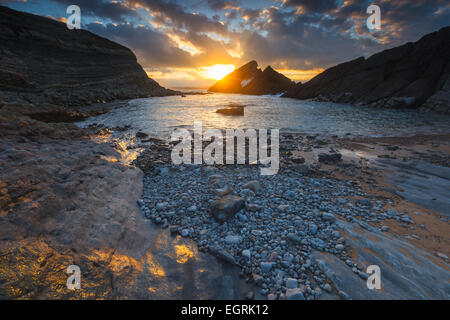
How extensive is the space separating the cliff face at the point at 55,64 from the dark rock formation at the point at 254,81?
69269 millimetres

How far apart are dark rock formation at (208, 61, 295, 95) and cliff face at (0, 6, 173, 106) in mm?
69269

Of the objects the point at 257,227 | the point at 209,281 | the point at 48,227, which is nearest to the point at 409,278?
the point at 257,227

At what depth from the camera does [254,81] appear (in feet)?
360

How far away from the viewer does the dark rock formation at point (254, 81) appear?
96625 mm

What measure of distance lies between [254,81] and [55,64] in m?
95.0

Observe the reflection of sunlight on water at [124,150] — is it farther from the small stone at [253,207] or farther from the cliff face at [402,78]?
the cliff face at [402,78]

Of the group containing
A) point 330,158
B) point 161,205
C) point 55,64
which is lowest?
point 161,205

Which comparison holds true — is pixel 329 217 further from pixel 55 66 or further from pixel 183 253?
pixel 55 66

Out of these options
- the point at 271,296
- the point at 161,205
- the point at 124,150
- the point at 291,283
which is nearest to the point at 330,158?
the point at 291,283

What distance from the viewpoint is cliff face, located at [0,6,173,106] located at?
27.6 meters

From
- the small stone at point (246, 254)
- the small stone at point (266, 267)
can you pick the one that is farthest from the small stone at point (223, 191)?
the small stone at point (266, 267)

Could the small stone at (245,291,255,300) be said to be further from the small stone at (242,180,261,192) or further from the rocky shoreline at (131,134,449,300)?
the small stone at (242,180,261,192)

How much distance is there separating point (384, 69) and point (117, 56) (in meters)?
79.8
